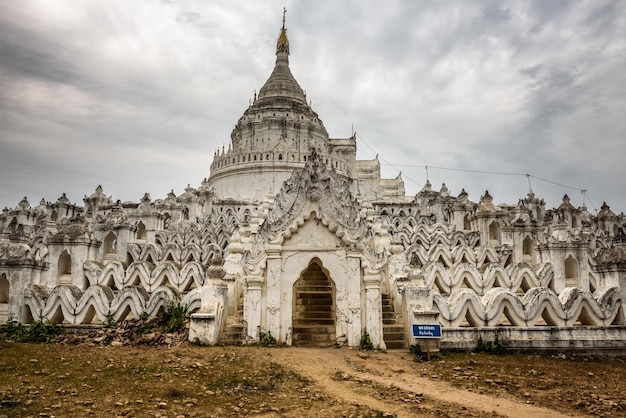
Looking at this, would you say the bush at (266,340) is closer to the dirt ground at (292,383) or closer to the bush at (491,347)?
the dirt ground at (292,383)

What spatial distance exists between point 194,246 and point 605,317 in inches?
777

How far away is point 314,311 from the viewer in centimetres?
1561

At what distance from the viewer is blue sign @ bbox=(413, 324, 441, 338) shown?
38.1 ft

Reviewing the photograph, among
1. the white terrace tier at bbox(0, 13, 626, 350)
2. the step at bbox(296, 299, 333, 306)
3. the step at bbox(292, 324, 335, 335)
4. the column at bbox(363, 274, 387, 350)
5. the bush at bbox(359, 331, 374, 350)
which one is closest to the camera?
the bush at bbox(359, 331, 374, 350)

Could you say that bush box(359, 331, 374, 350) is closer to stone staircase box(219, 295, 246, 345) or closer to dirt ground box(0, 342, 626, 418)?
dirt ground box(0, 342, 626, 418)

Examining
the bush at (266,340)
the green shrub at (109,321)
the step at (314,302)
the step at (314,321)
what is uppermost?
the step at (314,302)

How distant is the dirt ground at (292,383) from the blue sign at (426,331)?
1.84 ft

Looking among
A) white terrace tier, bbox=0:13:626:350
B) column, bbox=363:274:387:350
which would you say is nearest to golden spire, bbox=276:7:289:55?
white terrace tier, bbox=0:13:626:350

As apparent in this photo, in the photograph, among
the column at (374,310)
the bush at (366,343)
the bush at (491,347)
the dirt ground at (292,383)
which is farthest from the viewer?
the column at (374,310)

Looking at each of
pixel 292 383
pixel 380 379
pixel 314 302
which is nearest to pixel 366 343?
pixel 380 379

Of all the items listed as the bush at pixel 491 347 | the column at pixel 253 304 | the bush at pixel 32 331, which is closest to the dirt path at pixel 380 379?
the column at pixel 253 304

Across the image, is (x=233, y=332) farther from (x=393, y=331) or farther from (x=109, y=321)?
(x=393, y=331)

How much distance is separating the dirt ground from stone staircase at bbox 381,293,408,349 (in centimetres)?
83

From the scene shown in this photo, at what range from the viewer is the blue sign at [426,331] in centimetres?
1162
